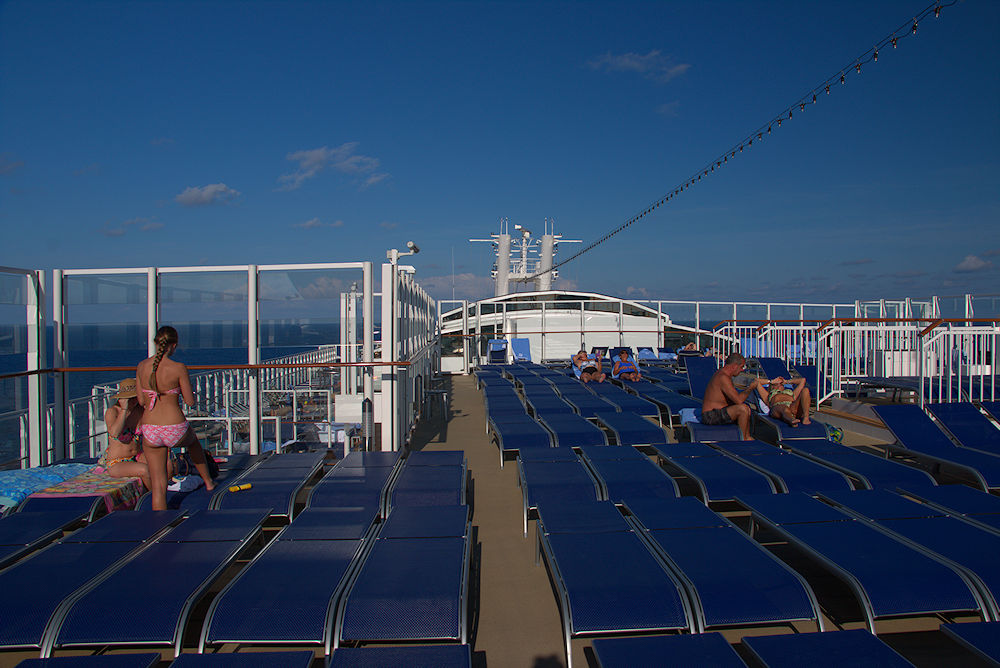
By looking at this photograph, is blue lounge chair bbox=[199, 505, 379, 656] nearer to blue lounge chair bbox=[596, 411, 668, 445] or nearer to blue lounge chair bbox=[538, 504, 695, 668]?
blue lounge chair bbox=[538, 504, 695, 668]

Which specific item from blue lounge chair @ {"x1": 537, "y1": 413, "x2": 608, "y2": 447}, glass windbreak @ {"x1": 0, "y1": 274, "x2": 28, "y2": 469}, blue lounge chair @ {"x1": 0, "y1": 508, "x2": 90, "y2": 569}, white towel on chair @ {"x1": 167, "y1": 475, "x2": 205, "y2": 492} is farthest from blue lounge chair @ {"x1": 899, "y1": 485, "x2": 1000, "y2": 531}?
glass windbreak @ {"x1": 0, "y1": 274, "x2": 28, "y2": 469}

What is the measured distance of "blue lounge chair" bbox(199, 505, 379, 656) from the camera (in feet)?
6.86

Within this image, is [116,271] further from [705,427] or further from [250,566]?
[705,427]

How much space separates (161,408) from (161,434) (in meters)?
0.16

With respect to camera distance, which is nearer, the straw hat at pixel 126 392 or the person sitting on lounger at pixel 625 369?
the straw hat at pixel 126 392

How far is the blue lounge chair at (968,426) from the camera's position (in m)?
4.91

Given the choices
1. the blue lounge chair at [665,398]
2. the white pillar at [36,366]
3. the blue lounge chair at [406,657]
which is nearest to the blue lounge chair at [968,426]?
A: the blue lounge chair at [665,398]

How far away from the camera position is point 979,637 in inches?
77.5

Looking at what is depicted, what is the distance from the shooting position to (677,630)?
85.6 inches

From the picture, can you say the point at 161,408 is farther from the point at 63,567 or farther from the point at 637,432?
the point at 637,432

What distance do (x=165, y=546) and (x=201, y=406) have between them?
19.8 ft

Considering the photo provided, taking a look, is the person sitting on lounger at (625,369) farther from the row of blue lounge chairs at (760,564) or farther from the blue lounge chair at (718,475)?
the row of blue lounge chairs at (760,564)

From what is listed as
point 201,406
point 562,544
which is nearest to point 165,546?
point 562,544

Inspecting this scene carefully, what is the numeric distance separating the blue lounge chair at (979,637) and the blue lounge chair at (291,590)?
2.20 m
